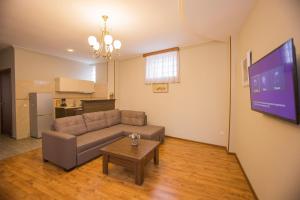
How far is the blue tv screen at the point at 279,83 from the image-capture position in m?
0.98

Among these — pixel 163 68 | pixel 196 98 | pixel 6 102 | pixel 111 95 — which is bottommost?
pixel 6 102

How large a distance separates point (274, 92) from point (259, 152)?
99 centimetres

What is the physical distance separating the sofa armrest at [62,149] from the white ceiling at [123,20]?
221 centimetres

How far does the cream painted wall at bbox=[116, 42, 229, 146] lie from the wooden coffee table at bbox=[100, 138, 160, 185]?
185cm

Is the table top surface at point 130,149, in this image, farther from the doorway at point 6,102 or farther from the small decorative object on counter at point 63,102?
the doorway at point 6,102

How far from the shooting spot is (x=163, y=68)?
14.7 ft

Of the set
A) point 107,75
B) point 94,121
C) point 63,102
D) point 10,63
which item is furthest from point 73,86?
point 94,121

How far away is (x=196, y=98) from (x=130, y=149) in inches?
98.6

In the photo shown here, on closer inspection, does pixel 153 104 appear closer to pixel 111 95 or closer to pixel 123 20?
pixel 111 95

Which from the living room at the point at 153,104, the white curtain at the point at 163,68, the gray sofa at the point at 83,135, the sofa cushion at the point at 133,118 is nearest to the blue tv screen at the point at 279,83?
the living room at the point at 153,104

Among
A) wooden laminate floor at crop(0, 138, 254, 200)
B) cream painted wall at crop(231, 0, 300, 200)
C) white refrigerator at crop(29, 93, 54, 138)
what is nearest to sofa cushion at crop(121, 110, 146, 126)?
wooden laminate floor at crop(0, 138, 254, 200)

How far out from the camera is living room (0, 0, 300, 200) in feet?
5.23

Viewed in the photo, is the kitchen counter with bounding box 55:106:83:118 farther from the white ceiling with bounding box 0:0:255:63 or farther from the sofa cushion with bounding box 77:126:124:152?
the white ceiling with bounding box 0:0:255:63

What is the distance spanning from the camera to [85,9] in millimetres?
2299
